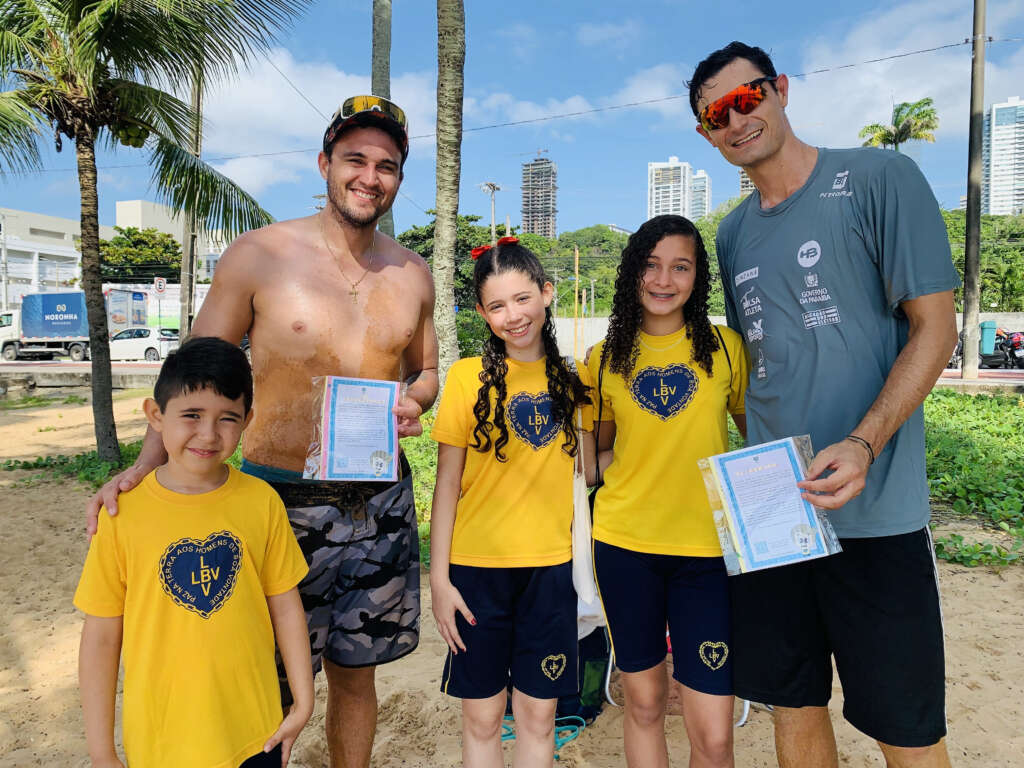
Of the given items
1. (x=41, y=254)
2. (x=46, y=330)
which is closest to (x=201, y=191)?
(x=46, y=330)

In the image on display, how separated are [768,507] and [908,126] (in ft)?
101

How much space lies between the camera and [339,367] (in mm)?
2420

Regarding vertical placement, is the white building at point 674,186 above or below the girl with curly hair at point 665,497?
above

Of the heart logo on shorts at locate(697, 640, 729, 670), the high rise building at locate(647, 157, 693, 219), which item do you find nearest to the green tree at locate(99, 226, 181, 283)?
the heart logo on shorts at locate(697, 640, 729, 670)

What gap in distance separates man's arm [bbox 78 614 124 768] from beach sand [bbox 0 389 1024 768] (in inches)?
62.0

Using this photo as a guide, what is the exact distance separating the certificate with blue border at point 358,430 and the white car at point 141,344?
2758 cm

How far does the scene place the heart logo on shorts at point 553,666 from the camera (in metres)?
2.28

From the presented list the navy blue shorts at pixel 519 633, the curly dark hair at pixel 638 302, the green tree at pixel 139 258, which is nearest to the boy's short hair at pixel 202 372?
the navy blue shorts at pixel 519 633

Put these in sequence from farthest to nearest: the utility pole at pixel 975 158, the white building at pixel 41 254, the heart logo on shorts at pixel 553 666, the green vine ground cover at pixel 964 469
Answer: the white building at pixel 41 254
the utility pole at pixel 975 158
the green vine ground cover at pixel 964 469
the heart logo on shorts at pixel 553 666

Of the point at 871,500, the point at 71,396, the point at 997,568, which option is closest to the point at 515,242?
the point at 871,500

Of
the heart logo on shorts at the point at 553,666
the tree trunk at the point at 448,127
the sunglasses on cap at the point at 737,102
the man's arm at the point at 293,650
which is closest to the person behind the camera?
the man's arm at the point at 293,650

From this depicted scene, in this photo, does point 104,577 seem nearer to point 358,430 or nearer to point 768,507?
point 358,430

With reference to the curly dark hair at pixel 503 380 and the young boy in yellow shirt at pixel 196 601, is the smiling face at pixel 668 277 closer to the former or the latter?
the curly dark hair at pixel 503 380

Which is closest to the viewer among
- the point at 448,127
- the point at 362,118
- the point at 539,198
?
the point at 362,118
